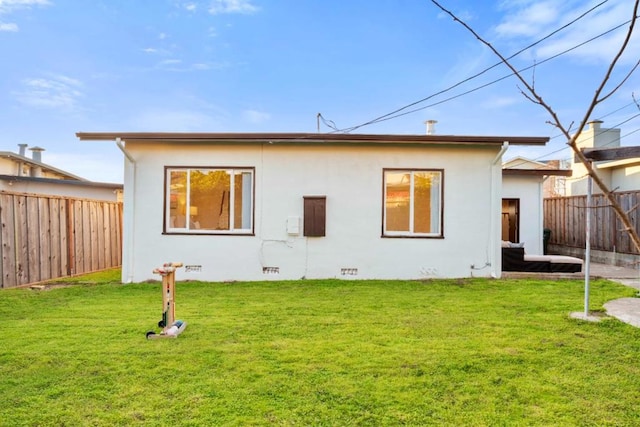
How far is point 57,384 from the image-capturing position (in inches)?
125

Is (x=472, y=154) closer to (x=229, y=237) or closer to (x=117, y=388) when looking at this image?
(x=229, y=237)

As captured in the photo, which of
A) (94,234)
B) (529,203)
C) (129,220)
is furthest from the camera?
(529,203)

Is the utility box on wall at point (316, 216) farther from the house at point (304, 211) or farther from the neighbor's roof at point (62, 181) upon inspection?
the neighbor's roof at point (62, 181)

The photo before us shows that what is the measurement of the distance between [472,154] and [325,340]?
582cm

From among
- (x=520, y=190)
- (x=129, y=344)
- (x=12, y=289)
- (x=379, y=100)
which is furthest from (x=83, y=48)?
(x=520, y=190)

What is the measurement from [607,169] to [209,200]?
14.1m

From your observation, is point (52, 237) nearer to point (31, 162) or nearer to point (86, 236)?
point (86, 236)

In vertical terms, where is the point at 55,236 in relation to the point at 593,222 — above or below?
below

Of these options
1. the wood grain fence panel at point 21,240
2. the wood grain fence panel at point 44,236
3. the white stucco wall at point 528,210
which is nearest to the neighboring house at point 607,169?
the white stucco wall at point 528,210

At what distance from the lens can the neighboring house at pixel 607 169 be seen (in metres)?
12.9

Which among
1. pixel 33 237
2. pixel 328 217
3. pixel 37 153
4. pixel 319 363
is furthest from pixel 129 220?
pixel 37 153

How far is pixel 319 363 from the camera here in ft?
12.0

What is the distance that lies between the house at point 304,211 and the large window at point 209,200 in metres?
0.02

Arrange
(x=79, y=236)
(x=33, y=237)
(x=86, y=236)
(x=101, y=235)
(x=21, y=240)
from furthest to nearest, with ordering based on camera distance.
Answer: (x=101, y=235)
(x=86, y=236)
(x=79, y=236)
(x=33, y=237)
(x=21, y=240)
